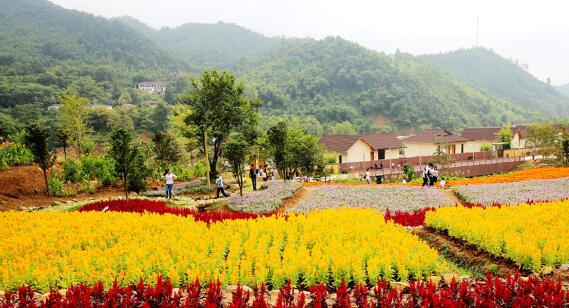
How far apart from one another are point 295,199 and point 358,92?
95354mm

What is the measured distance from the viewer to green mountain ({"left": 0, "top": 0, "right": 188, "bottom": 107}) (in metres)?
83.9

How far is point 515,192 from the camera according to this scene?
18109mm

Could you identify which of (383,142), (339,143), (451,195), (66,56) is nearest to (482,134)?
(383,142)

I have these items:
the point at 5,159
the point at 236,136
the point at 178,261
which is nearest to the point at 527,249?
the point at 178,261

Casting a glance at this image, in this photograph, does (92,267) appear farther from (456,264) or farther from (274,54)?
(274,54)

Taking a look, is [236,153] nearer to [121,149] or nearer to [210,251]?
[121,149]

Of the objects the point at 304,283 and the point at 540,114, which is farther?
the point at 540,114

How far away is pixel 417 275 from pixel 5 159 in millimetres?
23138

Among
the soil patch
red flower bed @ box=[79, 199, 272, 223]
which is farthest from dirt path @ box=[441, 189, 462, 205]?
red flower bed @ box=[79, 199, 272, 223]

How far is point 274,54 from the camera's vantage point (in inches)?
5674

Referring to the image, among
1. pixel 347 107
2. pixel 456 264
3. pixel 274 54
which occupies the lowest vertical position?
pixel 456 264

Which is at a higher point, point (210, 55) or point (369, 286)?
point (210, 55)

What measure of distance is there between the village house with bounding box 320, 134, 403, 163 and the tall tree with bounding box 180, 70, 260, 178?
30610mm

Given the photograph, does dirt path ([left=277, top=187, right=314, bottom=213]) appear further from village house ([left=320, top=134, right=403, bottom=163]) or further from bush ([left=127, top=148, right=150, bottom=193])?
village house ([left=320, top=134, right=403, bottom=163])
